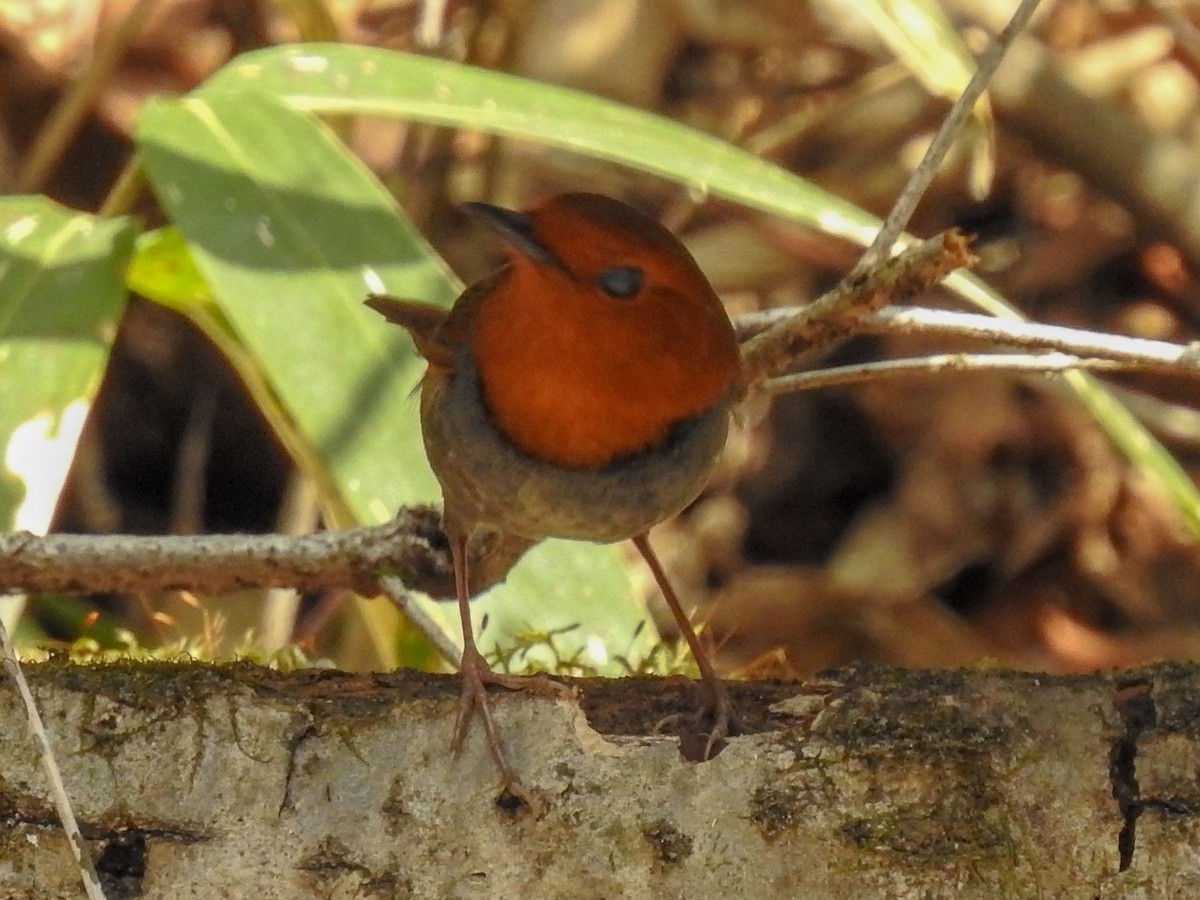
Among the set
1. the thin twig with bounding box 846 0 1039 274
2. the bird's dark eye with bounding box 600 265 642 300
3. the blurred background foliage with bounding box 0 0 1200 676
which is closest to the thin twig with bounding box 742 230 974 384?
the thin twig with bounding box 846 0 1039 274

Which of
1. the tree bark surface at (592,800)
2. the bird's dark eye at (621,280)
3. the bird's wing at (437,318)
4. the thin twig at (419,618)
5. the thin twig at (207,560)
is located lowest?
the tree bark surface at (592,800)

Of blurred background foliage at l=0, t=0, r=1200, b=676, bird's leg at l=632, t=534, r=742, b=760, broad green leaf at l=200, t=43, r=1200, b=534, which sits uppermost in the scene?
blurred background foliage at l=0, t=0, r=1200, b=676

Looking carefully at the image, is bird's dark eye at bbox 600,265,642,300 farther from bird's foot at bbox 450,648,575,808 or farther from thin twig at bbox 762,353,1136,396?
bird's foot at bbox 450,648,575,808

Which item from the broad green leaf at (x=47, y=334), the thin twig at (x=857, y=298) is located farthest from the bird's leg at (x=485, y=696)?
the broad green leaf at (x=47, y=334)

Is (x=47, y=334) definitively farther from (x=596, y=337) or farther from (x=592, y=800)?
(x=592, y=800)

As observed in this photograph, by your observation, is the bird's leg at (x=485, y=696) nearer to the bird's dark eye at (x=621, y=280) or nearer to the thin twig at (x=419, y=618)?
the thin twig at (x=419, y=618)

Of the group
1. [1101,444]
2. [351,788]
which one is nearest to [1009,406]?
[1101,444]

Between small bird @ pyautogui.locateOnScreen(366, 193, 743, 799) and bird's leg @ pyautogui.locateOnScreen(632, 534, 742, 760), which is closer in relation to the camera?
bird's leg @ pyautogui.locateOnScreen(632, 534, 742, 760)
